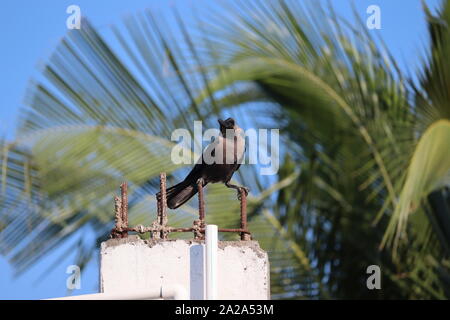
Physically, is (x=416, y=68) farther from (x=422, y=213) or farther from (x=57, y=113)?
(x=57, y=113)

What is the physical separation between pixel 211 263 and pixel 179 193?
1745mm

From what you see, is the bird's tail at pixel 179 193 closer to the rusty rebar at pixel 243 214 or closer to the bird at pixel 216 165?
the bird at pixel 216 165

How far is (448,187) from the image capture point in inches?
474

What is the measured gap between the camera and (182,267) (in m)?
7.28

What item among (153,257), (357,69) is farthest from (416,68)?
(153,257)

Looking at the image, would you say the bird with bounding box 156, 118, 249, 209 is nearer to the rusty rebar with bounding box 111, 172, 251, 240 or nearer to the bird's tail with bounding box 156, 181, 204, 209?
the bird's tail with bounding box 156, 181, 204, 209

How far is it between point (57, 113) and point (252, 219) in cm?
227

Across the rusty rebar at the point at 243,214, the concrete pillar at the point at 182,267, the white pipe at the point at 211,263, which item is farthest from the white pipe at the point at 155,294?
the rusty rebar at the point at 243,214

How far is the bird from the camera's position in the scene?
8.71m

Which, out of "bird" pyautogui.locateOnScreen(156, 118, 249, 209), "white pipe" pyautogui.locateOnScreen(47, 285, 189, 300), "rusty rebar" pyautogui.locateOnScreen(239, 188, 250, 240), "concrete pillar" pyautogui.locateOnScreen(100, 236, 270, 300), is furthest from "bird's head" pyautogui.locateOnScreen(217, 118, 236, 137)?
"white pipe" pyautogui.locateOnScreen(47, 285, 189, 300)

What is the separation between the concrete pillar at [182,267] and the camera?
7.23 m

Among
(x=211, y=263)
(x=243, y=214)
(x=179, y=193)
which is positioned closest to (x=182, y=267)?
(x=211, y=263)

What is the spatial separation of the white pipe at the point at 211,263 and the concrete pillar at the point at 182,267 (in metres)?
0.08

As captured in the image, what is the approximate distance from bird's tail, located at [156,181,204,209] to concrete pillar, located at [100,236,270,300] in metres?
1.27
